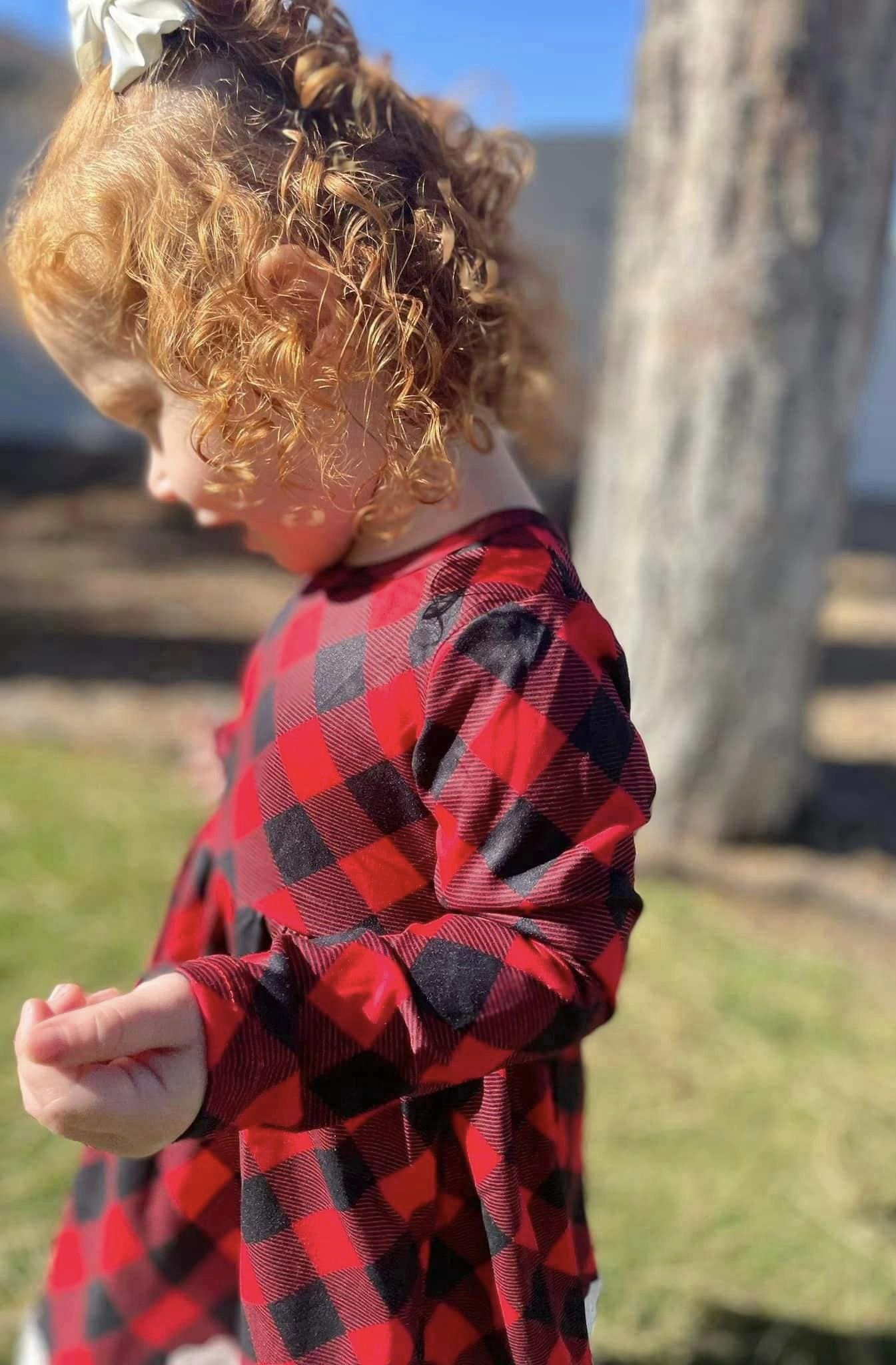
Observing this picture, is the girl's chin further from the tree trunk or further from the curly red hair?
the tree trunk

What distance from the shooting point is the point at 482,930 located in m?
0.70

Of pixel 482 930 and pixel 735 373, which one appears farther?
pixel 735 373

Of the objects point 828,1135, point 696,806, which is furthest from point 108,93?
point 696,806

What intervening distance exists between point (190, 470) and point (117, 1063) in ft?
1.29

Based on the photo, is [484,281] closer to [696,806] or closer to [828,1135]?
[828,1135]

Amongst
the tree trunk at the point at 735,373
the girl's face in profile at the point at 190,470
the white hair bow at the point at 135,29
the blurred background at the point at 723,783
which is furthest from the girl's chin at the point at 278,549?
the tree trunk at the point at 735,373

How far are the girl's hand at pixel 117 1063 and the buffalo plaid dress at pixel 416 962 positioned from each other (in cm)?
1

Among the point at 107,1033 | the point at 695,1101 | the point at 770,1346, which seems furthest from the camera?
the point at 695,1101

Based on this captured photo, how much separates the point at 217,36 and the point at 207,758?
2.07ft

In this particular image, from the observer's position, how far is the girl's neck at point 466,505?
83 cm

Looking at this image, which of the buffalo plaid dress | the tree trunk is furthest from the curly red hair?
the tree trunk

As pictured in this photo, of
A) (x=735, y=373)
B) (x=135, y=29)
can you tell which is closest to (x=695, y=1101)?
(x=735, y=373)

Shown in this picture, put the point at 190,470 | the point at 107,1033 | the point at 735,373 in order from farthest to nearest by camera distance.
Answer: the point at 735,373 → the point at 190,470 → the point at 107,1033

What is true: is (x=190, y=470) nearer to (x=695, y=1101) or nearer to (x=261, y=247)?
(x=261, y=247)
